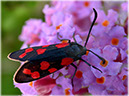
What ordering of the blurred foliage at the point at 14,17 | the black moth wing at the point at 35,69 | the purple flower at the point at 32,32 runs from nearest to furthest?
the black moth wing at the point at 35,69 → the purple flower at the point at 32,32 → the blurred foliage at the point at 14,17

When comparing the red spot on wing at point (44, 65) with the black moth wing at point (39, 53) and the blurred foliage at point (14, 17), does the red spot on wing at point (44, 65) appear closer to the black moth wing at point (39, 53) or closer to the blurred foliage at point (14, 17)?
the black moth wing at point (39, 53)

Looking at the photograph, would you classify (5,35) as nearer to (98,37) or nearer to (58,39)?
(58,39)

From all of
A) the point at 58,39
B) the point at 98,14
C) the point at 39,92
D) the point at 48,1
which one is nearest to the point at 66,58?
the point at 58,39

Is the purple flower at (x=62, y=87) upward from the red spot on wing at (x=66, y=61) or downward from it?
downward

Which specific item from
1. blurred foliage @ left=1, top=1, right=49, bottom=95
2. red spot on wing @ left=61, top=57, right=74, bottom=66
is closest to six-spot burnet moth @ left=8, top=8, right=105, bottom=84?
red spot on wing @ left=61, top=57, right=74, bottom=66

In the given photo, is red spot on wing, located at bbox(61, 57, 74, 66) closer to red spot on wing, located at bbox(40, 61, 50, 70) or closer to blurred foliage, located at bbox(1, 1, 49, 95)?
red spot on wing, located at bbox(40, 61, 50, 70)

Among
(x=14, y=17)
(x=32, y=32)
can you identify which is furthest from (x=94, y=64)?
(x=14, y=17)

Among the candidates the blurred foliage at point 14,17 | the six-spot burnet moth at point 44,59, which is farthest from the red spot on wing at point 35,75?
the blurred foliage at point 14,17
